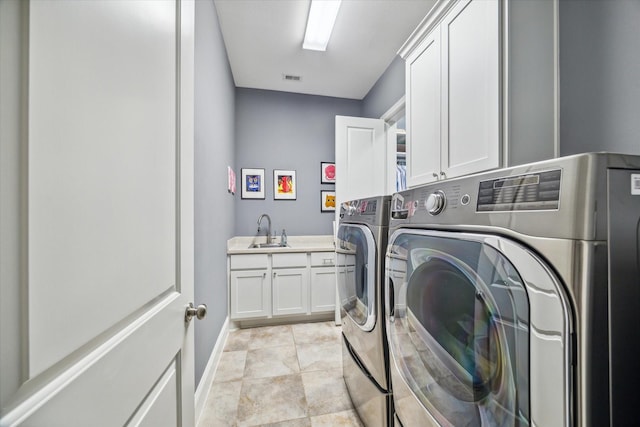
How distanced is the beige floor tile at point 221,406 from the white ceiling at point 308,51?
2.87 m

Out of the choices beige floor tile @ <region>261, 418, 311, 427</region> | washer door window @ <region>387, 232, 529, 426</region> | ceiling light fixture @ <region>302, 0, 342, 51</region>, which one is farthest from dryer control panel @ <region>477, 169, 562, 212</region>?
ceiling light fixture @ <region>302, 0, 342, 51</region>

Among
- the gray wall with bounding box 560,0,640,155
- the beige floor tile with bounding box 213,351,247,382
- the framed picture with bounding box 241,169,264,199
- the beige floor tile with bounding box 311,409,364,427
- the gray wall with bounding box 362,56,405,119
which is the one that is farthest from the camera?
the framed picture with bounding box 241,169,264,199

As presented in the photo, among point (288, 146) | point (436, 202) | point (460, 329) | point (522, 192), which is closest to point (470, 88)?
point (436, 202)

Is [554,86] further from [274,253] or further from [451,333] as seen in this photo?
[274,253]

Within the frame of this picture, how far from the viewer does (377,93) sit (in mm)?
3127

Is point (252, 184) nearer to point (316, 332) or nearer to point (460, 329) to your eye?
point (316, 332)

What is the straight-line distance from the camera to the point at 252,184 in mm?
3330

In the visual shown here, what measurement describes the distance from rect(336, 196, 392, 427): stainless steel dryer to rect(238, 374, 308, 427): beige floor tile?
1.17ft

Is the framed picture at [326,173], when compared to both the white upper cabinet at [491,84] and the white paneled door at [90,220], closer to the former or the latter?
the white upper cabinet at [491,84]

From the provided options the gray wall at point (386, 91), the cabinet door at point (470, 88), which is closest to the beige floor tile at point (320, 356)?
the cabinet door at point (470, 88)

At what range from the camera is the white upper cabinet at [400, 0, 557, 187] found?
1154 millimetres

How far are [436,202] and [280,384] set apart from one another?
1.74 metres

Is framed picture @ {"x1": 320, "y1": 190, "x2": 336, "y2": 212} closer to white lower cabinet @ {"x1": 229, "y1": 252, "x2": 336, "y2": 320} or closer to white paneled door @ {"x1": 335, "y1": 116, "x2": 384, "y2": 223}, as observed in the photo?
white paneled door @ {"x1": 335, "y1": 116, "x2": 384, "y2": 223}

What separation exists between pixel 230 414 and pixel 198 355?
0.40m
